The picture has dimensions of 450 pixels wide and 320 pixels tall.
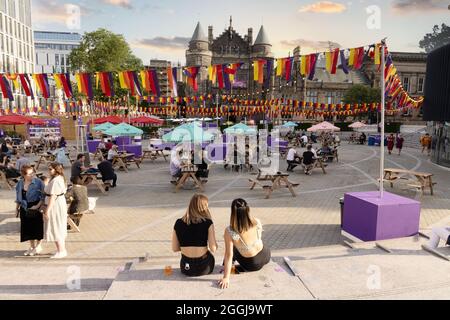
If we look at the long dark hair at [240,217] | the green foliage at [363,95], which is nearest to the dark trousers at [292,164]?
the long dark hair at [240,217]

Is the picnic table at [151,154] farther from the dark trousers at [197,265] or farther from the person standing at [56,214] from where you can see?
the dark trousers at [197,265]

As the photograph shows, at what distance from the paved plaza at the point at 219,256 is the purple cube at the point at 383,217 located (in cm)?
25

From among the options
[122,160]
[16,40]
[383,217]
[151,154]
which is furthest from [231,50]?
[383,217]

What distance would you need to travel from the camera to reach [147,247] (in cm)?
718

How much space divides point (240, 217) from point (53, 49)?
450 feet

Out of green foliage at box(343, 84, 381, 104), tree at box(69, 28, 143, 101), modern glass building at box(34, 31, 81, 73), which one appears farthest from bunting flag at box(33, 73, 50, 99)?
modern glass building at box(34, 31, 81, 73)

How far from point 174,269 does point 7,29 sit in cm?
7682

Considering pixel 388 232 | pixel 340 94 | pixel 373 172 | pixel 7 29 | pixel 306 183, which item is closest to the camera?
pixel 388 232

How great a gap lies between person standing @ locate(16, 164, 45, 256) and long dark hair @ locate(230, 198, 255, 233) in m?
4.19

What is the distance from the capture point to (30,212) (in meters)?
6.68

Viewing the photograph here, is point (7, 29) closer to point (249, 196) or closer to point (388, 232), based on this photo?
point (249, 196)

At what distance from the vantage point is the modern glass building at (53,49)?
379 feet

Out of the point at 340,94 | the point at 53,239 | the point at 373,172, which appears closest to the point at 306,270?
the point at 53,239

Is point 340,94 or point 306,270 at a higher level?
point 340,94
